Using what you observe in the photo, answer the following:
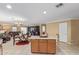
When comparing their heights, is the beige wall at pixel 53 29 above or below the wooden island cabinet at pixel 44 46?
above

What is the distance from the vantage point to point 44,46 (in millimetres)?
4938

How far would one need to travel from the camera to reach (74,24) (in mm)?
7277

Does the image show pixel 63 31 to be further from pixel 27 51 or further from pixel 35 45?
pixel 35 45

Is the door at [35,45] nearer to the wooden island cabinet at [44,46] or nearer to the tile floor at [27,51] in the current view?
the wooden island cabinet at [44,46]

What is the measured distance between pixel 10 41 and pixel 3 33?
2053 mm

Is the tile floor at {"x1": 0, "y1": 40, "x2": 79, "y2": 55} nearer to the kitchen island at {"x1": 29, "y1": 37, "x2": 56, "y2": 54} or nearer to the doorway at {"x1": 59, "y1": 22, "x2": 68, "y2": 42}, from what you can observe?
the kitchen island at {"x1": 29, "y1": 37, "x2": 56, "y2": 54}

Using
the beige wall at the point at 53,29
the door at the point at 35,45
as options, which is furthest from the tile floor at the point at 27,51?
the beige wall at the point at 53,29

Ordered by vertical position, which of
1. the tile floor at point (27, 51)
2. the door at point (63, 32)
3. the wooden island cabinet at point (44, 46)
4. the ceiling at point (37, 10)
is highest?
the ceiling at point (37, 10)

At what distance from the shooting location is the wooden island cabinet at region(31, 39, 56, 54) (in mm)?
4898

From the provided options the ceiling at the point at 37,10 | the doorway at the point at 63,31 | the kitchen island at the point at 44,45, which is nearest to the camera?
the ceiling at the point at 37,10

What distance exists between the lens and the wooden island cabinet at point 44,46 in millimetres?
4898

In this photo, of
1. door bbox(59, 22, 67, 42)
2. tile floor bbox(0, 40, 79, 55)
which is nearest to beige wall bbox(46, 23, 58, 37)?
door bbox(59, 22, 67, 42)
